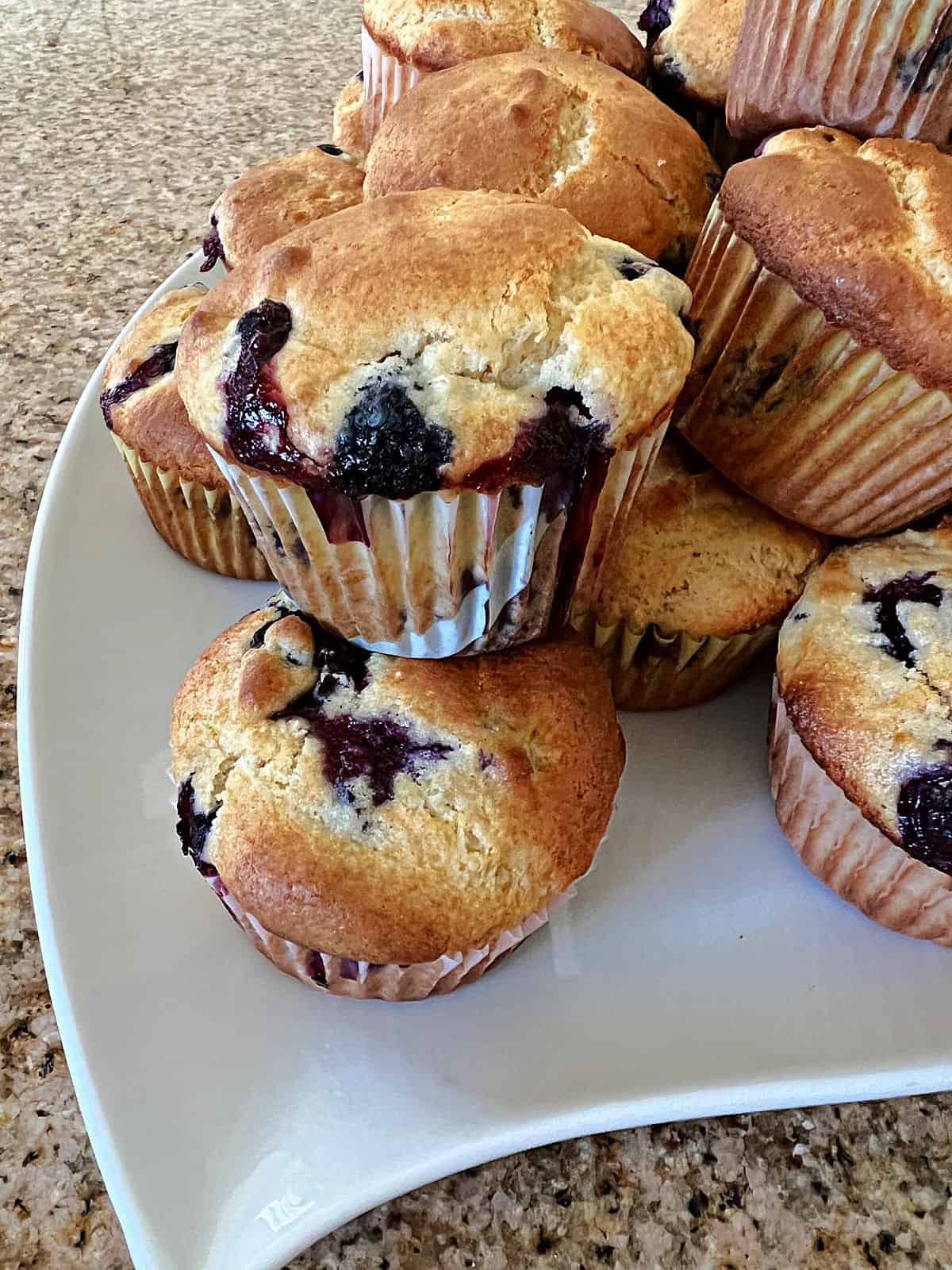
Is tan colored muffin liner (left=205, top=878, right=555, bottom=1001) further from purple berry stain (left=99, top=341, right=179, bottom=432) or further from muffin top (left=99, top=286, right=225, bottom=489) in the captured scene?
purple berry stain (left=99, top=341, right=179, bottom=432)

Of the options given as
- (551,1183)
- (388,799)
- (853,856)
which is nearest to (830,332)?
(853,856)

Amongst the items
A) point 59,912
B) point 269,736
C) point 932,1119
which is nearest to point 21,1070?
point 59,912

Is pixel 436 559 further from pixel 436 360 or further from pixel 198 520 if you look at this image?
pixel 198 520

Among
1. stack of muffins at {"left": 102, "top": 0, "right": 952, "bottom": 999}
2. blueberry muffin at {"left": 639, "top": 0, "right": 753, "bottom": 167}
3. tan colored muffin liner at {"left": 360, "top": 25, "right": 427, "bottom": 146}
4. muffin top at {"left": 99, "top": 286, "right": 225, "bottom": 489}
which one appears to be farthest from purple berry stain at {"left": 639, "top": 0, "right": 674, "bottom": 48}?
muffin top at {"left": 99, "top": 286, "right": 225, "bottom": 489}

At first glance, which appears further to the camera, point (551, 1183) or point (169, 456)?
point (169, 456)

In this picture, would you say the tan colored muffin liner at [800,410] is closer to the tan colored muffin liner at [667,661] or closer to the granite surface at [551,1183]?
the tan colored muffin liner at [667,661]
